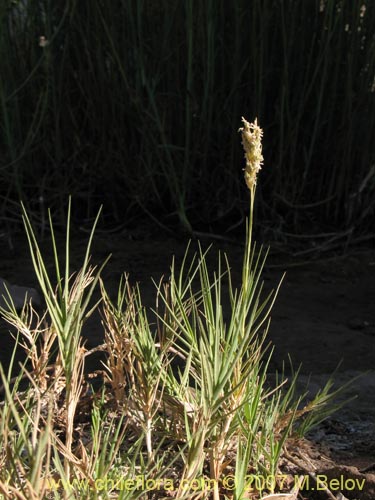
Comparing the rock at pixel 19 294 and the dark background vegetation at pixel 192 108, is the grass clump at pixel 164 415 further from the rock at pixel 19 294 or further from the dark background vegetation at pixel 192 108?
the dark background vegetation at pixel 192 108

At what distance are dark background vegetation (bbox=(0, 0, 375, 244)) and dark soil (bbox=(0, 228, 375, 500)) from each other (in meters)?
0.20

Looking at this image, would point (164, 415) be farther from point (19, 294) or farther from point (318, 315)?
point (19, 294)

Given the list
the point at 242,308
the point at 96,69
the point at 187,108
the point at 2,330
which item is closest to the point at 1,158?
the point at 96,69

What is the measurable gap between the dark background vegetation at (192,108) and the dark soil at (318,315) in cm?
20

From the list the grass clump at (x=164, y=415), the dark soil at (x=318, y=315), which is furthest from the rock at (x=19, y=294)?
the grass clump at (x=164, y=415)

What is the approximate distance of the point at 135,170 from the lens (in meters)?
4.47

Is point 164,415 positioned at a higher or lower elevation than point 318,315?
higher

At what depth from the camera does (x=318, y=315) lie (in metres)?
3.48

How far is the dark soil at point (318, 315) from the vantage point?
2.18m

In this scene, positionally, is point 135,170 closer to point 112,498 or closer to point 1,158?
point 1,158

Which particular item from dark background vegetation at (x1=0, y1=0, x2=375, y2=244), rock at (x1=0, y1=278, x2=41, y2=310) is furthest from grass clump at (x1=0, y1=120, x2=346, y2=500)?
dark background vegetation at (x1=0, y1=0, x2=375, y2=244)

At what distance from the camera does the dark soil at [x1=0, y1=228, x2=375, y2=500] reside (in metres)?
2.18

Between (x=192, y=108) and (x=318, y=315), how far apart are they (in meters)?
1.30

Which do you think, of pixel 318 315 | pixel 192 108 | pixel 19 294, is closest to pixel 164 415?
pixel 318 315
